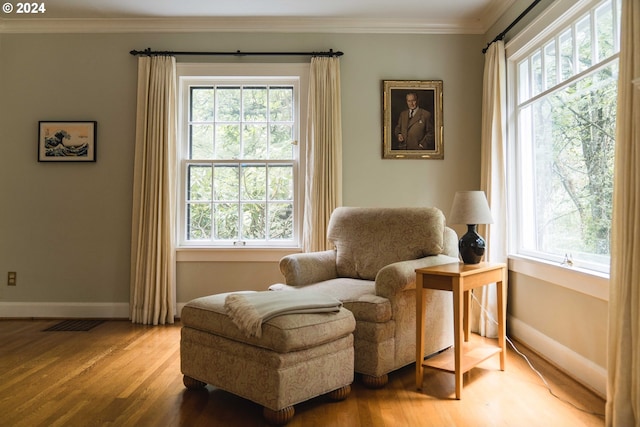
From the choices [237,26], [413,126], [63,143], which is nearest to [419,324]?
[413,126]

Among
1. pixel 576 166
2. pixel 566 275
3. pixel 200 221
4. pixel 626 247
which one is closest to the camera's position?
pixel 626 247

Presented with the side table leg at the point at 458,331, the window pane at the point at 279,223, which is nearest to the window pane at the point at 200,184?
the window pane at the point at 279,223

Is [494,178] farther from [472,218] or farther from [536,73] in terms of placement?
[472,218]

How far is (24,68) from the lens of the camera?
12.9ft

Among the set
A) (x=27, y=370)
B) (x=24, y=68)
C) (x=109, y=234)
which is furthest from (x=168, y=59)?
(x=27, y=370)

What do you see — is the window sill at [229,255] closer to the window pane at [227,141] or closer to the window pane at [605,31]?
the window pane at [227,141]

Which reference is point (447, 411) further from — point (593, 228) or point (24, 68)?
point (24, 68)

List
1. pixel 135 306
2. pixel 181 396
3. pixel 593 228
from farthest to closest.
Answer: pixel 135 306 → pixel 593 228 → pixel 181 396

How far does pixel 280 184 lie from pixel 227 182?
19.1 inches

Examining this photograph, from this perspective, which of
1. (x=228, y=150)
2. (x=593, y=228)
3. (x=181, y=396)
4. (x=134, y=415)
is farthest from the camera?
(x=228, y=150)

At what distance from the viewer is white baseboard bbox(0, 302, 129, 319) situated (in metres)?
3.87

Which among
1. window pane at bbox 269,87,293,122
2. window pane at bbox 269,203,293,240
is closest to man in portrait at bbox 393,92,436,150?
window pane at bbox 269,87,293,122

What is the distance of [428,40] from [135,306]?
3481 millimetres

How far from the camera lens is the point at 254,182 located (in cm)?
396
